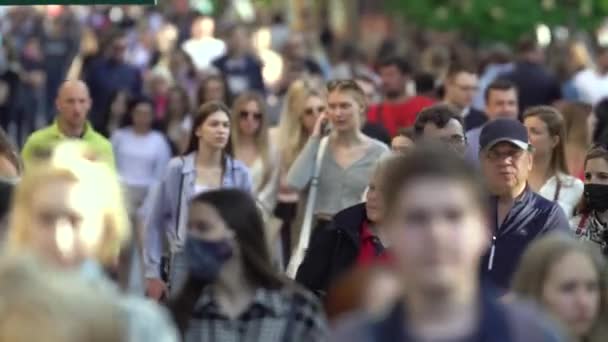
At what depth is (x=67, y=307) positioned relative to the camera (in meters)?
5.54

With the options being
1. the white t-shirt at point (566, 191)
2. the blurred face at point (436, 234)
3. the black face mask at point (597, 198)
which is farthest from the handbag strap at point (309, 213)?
the blurred face at point (436, 234)

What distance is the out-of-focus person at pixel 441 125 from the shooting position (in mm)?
12578

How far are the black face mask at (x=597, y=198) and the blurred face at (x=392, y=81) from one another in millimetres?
8219

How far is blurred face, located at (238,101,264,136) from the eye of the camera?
54.5ft

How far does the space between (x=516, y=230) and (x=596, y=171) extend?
60.4 inches

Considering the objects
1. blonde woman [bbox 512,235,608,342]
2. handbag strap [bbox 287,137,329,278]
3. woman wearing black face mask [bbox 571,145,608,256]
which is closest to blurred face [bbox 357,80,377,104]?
handbag strap [bbox 287,137,329,278]

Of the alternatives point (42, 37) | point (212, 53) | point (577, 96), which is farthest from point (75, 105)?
point (42, 37)

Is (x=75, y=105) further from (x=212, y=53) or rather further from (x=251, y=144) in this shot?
(x=212, y=53)

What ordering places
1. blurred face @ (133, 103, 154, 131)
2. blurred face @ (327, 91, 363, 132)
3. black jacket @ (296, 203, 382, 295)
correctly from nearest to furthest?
1. black jacket @ (296, 203, 382, 295)
2. blurred face @ (327, 91, 363, 132)
3. blurred face @ (133, 103, 154, 131)

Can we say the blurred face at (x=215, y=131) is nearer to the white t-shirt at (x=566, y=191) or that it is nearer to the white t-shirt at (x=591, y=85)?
the white t-shirt at (x=566, y=191)

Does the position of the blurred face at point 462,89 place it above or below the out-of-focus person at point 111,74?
above

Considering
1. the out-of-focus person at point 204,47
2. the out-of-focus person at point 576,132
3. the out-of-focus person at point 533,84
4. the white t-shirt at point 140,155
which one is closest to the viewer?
the out-of-focus person at point 576,132

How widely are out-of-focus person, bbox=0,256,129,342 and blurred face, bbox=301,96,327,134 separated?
10803 mm

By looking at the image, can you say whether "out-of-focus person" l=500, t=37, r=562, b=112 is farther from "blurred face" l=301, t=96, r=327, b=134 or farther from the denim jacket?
the denim jacket
